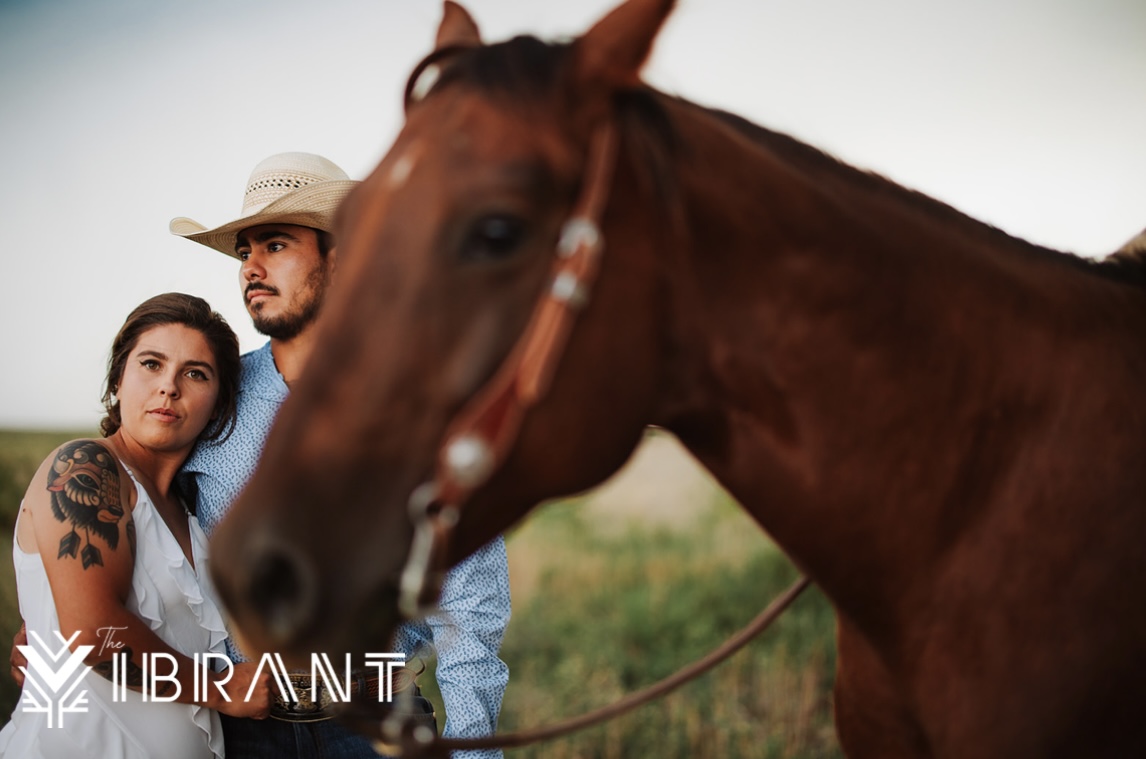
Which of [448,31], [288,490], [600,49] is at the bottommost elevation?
[288,490]

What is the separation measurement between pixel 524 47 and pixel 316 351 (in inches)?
24.0

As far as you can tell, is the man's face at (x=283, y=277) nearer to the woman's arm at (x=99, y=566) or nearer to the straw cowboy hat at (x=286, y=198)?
the straw cowboy hat at (x=286, y=198)

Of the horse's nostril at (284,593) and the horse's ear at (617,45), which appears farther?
the horse's ear at (617,45)

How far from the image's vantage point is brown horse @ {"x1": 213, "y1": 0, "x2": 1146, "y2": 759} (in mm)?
1111

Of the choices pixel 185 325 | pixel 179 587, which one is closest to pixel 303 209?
pixel 185 325

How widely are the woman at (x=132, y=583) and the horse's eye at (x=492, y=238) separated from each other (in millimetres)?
1739

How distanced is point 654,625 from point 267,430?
381cm

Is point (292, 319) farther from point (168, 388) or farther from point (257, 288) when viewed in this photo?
point (168, 388)

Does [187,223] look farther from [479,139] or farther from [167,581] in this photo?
[479,139]

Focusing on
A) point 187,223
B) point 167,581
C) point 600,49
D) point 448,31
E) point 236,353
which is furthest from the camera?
point 187,223

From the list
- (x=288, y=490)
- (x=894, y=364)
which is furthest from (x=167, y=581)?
(x=894, y=364)

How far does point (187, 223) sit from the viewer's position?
3.30 metres

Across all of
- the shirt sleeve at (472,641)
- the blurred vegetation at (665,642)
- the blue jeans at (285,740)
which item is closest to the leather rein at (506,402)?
the shirt sleeve at (472,641)

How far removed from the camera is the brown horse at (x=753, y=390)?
111 centimetres
